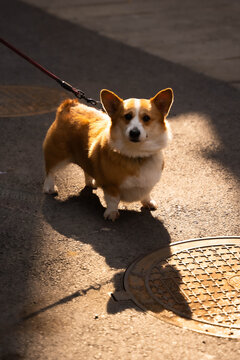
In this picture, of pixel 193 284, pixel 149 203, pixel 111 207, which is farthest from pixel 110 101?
pixel 193 284

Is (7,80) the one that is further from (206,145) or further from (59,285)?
(59,285)

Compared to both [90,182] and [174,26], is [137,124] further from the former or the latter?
[174,26]

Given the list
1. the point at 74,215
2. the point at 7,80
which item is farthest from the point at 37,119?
the point at 74,215

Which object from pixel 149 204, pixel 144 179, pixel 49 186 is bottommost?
pixel 49 186

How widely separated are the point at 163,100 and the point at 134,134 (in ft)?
1.16

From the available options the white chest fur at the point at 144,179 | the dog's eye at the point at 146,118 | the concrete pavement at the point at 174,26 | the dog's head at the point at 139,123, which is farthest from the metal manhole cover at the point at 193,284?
the concrete pavement at the point at 174,26

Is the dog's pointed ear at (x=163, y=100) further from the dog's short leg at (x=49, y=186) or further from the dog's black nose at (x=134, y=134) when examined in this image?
the dog's short leg at (x=49, y=186)

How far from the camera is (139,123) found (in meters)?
4.30

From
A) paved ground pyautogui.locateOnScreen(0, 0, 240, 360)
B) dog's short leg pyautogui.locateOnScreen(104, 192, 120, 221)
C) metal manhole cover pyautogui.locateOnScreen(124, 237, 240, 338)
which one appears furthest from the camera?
dog's short leg pyautogui.locateOnScreen(104, 192, 120, 221)

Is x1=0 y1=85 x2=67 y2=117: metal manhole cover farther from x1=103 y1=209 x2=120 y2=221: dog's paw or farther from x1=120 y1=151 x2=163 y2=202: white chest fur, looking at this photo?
x1=120 y1=151 x2=163 y2=202: white chest fur

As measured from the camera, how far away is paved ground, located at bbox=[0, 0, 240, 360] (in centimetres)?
348

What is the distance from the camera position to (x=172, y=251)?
4.38 m

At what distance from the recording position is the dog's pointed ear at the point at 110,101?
4445mm

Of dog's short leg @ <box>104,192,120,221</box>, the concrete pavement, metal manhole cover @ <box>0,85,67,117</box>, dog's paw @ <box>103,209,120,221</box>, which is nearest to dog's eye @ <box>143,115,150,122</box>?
dog's short leg @ <box>104,192,120,221</box>
